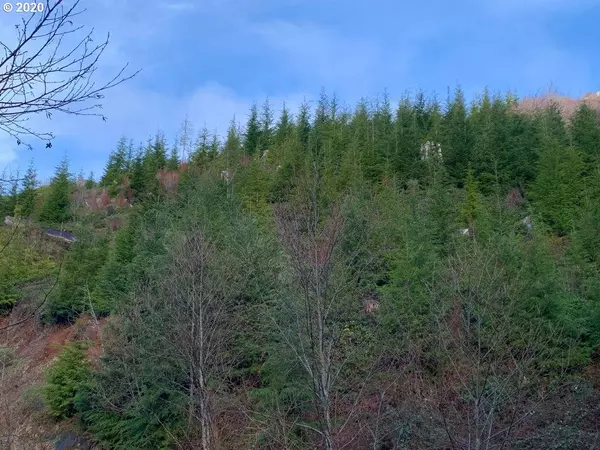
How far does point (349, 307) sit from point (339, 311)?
1.15 meters

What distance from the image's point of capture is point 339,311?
36.7 feet

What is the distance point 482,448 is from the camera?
7609 mm

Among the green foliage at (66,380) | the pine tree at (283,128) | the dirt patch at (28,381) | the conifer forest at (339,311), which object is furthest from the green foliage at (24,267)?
the pine tree at (283,128)

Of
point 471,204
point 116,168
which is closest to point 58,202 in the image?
point 116,168

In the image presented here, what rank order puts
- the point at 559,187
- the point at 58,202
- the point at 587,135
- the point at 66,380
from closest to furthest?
1. the point at 66,380
2. the point at 559,187
3. the point at 587,135
4. the point at 58,202

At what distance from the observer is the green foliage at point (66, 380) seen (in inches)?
719

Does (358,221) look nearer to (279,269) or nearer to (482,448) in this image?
(279,269)

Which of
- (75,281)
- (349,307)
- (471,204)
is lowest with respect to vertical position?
(349,307)

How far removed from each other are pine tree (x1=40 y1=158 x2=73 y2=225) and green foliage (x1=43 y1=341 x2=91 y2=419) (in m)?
20.8

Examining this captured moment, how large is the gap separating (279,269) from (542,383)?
7.33m

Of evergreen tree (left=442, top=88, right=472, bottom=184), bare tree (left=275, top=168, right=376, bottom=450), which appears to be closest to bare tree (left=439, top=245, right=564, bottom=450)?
bare tree (left=275, top=168, right=376, bottom=450)

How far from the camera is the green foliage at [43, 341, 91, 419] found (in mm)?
18266

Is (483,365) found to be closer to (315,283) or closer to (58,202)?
(315,283)

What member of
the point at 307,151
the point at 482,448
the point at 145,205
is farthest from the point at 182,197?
the point at 482,448
